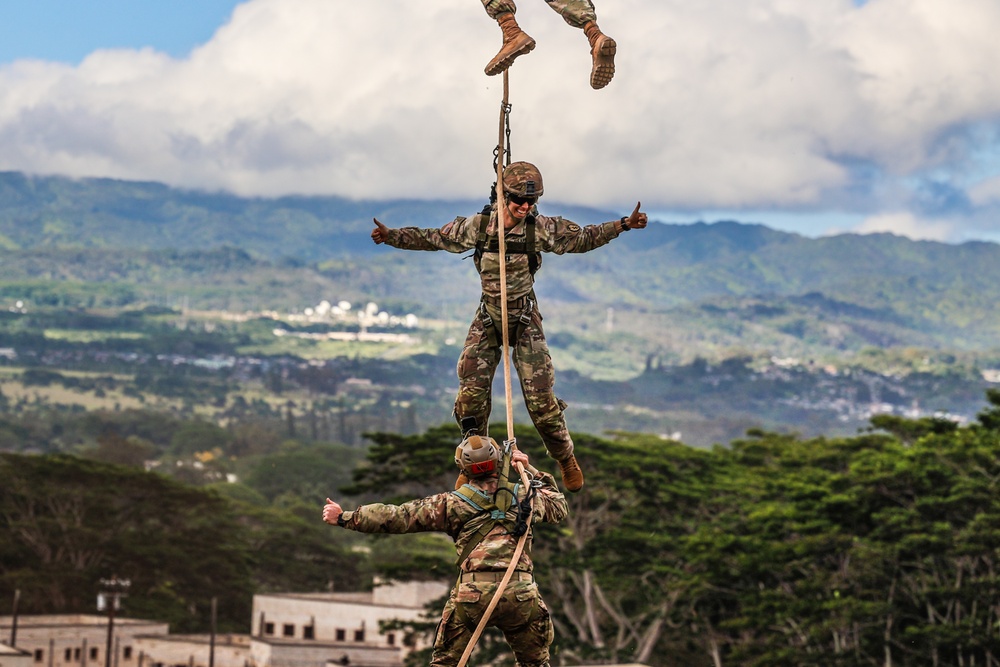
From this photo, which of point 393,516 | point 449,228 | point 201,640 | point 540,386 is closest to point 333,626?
point 201,640

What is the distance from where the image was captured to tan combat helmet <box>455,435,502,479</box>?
47.0 ft

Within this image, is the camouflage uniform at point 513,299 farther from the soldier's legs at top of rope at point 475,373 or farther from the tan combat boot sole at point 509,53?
the tan combat boot sole at point 509,53

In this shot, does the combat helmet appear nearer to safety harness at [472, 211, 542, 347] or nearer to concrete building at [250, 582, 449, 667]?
safety harness at [472, 211, 542, 347]

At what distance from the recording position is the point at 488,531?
47.9 ft

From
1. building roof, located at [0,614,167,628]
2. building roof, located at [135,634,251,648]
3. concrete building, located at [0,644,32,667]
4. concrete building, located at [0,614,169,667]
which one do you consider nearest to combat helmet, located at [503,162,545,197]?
concrete building, located at [0,644,32,667]

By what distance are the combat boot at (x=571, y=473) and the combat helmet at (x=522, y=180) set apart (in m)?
2.61

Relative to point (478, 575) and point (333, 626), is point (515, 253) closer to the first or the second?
point (478, 575)

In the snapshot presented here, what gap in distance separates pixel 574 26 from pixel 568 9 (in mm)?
169

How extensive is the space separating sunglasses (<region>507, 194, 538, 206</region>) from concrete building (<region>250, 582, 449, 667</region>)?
57.0 m

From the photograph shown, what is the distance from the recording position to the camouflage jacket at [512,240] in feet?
50.0

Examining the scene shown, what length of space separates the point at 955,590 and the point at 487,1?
39.0 metres

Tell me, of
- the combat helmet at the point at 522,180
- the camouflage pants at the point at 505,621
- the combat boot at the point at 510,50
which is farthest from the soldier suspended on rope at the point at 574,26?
the camouflage pants at the point at 505,621

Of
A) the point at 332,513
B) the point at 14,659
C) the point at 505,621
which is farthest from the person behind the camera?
the point at 14,659

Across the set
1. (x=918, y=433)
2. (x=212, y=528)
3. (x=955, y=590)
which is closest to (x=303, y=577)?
(x=212, y=528)
